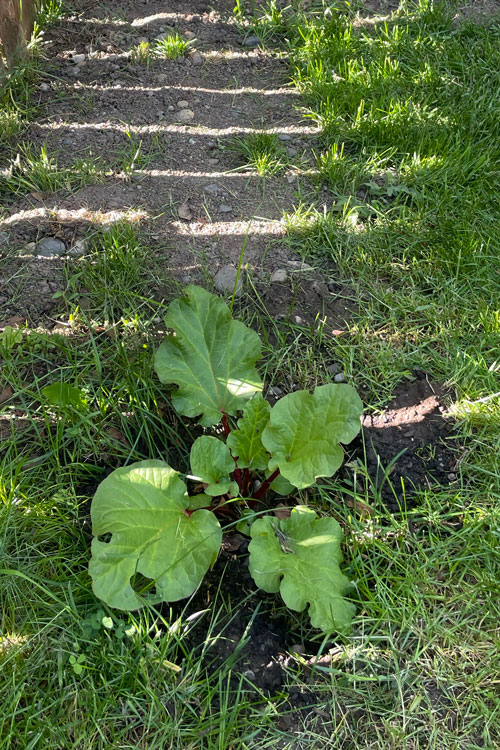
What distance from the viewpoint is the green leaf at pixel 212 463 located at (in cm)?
201

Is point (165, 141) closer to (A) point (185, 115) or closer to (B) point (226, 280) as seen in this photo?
(A) point (185, 115)

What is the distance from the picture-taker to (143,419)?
2.26 meters

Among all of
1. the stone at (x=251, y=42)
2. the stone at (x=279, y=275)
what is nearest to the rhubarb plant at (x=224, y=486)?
the stone at (x=279, y=275)

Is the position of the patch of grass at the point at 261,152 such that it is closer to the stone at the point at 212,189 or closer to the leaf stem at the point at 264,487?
the stone at the point at 212,189

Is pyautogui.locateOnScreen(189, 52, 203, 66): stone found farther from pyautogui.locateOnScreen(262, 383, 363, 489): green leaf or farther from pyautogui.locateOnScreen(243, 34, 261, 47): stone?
pyautogui.locateOnScreen(262, 383, 363, 489): green leaf

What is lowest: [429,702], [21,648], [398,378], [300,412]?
[429,702]

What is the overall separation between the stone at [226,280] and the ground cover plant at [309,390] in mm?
39

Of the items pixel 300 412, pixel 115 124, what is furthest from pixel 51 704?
pixel 115 124

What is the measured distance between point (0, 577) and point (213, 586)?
2.19 feet

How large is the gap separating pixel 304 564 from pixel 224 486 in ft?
1.15

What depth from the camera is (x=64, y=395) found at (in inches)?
88.4

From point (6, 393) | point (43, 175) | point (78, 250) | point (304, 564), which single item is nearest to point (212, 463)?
point (304, 564)

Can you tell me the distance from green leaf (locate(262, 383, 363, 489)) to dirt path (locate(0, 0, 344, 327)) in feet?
2.40

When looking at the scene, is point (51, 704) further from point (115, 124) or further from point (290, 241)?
point (115, 124)
